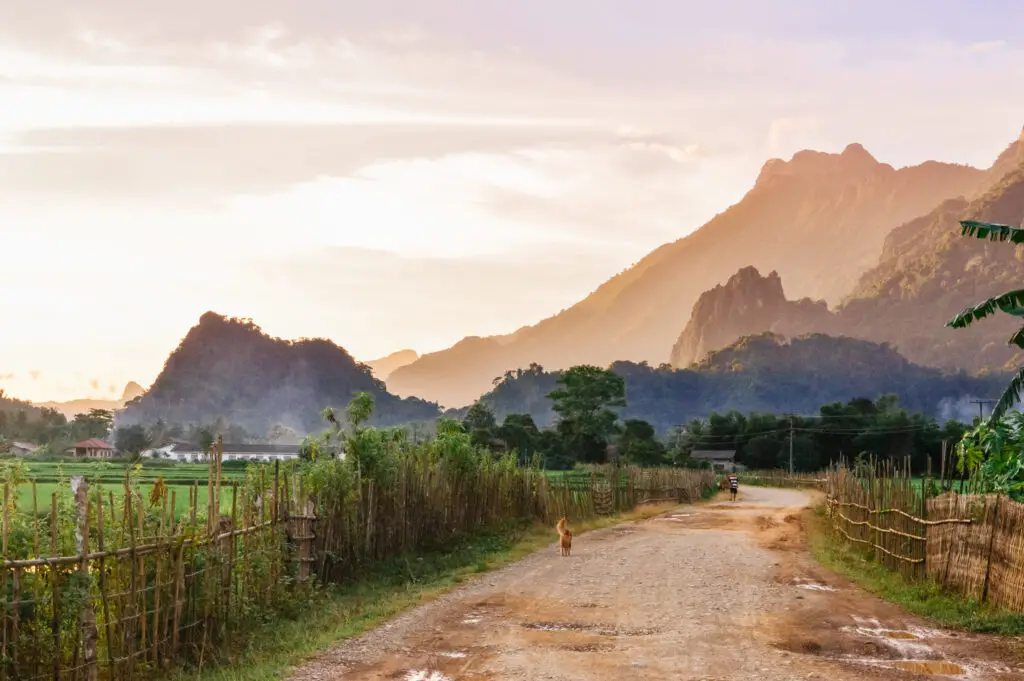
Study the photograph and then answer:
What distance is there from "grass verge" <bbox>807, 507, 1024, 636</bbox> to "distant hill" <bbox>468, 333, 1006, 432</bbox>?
15172 cm

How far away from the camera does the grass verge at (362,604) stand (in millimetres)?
9398

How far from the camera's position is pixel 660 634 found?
415 inches

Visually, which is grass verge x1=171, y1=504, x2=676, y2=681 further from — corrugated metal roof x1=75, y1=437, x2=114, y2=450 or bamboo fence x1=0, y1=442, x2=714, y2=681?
corrugated metal roof x1=75, y1=437, x2=114, y2=450

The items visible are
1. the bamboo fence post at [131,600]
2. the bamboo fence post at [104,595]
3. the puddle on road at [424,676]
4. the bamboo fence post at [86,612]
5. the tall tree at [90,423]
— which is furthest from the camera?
the tall tree at [90,423]

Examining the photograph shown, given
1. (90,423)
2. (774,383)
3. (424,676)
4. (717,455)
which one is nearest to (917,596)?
(424,676)

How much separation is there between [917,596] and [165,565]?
945cm

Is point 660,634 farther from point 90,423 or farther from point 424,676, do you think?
point 90,423

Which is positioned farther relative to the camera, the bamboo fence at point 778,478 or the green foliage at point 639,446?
A: the green foliage at point 639,446

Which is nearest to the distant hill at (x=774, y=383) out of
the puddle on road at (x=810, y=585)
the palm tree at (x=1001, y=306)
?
the puddle on road at (x=810, y=585)

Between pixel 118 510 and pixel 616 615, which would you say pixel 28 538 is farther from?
pixel 616 615

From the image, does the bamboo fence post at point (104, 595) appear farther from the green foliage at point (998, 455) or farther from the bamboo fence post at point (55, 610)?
the green foliage at point (998, 455)

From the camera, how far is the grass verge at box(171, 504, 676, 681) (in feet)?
30.8

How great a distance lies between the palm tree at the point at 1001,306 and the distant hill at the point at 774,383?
15535 cm

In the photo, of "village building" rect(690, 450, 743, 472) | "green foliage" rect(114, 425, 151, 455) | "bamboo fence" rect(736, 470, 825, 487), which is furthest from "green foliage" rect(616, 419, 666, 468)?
"green foliage" rect(114, 425, 151, 455)
